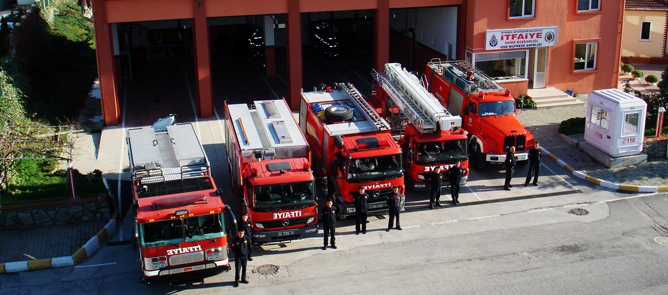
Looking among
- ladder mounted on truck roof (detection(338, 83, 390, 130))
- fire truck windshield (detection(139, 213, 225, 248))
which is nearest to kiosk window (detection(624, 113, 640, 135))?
ladder mounted on truck roof (detection(338, 83, 390, 130))

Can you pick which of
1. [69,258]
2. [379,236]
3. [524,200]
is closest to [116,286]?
[69,258]

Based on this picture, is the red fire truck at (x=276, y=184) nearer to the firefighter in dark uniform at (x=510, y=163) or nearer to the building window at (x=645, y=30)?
the firefighter in dark uniform at (x=510, y=163)

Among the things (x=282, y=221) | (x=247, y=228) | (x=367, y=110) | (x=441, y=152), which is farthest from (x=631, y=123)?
(x=247, y=228)

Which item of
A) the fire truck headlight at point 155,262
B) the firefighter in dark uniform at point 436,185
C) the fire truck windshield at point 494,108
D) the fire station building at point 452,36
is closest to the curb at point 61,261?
the fire truck headlight at point 155,262

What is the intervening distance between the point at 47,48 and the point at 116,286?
23.7 meters

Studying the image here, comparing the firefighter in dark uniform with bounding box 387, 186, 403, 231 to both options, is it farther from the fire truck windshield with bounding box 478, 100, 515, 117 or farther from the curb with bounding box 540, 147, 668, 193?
the curb with bounding box 540, 147, 668, 193

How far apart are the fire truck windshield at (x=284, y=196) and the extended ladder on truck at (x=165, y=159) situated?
157cm

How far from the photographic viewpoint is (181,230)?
17.8 metres

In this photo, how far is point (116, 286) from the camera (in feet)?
62.6

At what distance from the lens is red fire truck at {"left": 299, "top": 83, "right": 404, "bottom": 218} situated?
2194 cm

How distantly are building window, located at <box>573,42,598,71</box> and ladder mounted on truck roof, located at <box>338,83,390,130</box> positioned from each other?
13938 millimetres

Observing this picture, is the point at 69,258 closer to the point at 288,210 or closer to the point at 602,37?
the point at 288,210

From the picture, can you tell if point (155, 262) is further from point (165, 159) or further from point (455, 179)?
point (455, 179)

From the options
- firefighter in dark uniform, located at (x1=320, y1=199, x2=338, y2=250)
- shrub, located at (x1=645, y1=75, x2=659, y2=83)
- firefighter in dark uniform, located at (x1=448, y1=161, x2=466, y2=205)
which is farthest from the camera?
shrub, located at (x1=645, y1=75, x2=659, y2=83)
